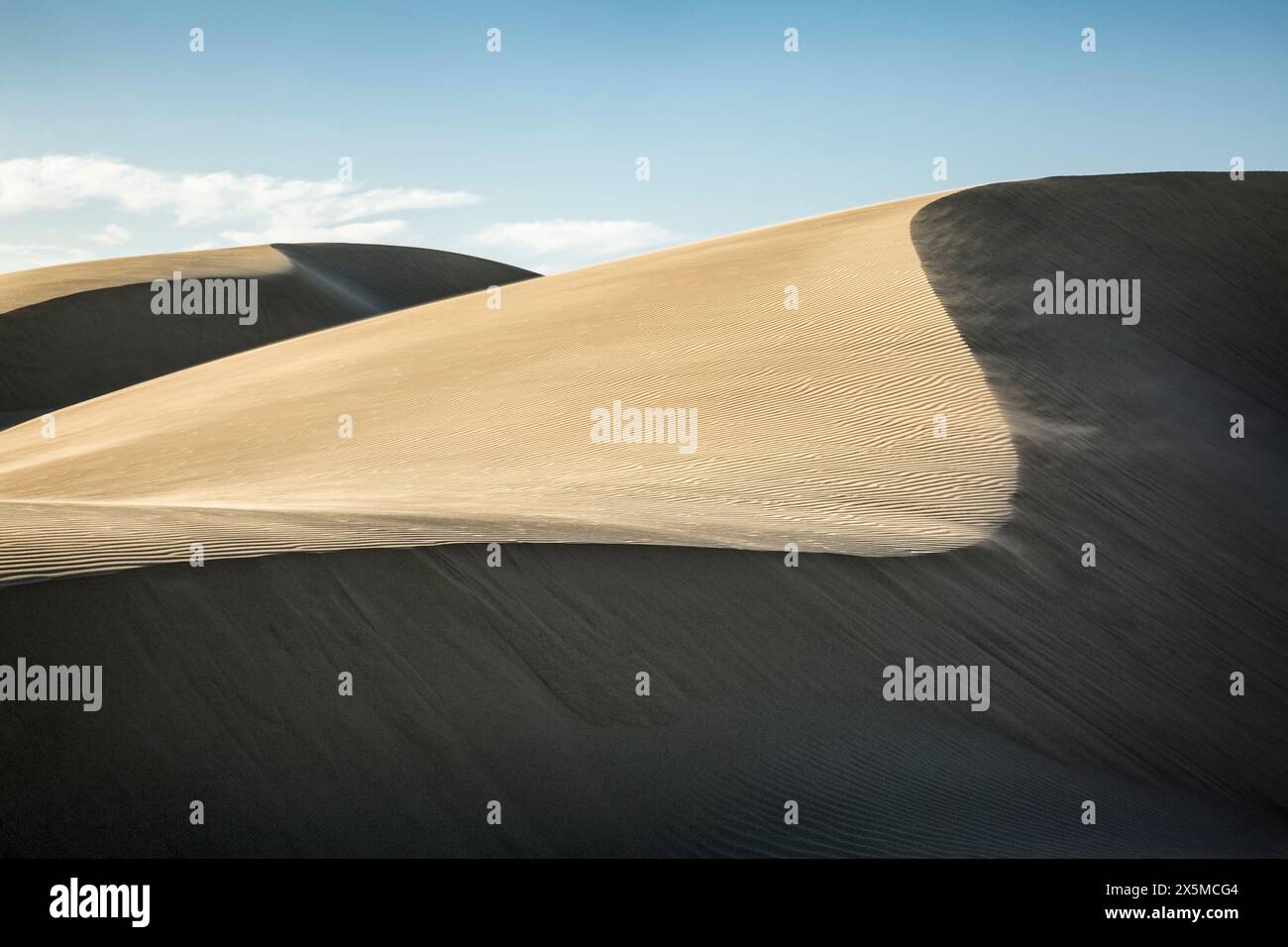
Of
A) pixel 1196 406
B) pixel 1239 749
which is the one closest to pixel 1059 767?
pixel 1239 749

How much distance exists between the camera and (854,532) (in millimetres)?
9227

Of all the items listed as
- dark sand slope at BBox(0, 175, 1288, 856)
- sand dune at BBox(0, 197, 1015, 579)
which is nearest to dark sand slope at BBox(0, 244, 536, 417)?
sand dune at BBox(0, 197, 1015, 579)

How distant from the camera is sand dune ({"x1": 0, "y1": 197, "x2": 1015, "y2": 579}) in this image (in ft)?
27.5

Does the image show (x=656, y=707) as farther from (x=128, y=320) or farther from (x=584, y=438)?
(x=128, y=320)

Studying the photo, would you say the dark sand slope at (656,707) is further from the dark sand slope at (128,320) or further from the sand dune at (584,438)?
the dark sand slope at (128,320)

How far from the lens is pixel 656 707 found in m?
7.36

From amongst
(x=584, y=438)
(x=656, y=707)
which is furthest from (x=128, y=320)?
(x=656, y=707)

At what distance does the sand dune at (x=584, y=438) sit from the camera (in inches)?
330

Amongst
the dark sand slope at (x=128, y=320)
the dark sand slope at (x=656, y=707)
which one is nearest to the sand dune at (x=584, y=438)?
the dark sand slope at (x=656, y=707)

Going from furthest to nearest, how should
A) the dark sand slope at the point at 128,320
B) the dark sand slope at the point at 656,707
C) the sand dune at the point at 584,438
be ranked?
the dark sand slope at the point at 128,320 < the sand dune at the point at 584,438 < the dark sand slope at the point at 656,707

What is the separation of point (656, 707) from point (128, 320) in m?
36.6

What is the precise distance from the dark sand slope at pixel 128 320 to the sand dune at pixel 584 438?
688 inches
